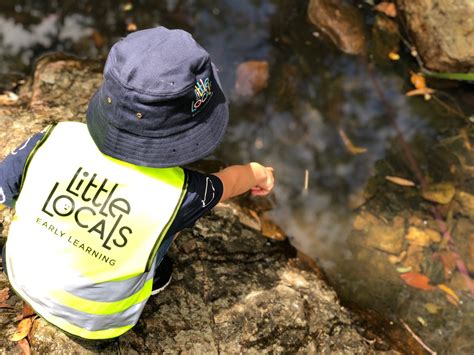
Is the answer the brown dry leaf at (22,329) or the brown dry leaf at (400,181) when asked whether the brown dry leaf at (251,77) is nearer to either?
the brown dry leaf at (400,181)

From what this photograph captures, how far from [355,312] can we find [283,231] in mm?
695

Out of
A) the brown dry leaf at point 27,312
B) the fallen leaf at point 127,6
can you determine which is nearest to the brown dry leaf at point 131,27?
the fallen leaf at point 127,6

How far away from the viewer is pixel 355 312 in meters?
2.76

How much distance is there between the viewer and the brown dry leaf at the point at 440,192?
3287 millimetres

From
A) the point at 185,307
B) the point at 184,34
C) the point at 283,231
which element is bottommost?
the point at 283,231

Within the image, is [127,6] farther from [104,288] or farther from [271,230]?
[104,288]

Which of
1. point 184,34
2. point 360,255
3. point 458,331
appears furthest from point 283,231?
point 184,34

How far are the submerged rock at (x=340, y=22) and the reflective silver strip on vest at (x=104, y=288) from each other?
2.98 m

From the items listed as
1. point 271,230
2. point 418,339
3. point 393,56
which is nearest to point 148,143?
point 271,230

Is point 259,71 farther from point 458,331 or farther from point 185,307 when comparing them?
point 458,331

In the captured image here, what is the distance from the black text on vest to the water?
1734 millimetres

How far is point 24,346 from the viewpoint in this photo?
197 centimetres

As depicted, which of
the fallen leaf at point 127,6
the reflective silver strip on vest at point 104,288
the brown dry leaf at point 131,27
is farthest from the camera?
the fallen leaf at point 127,6

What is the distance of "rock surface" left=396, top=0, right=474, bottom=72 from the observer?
367cm
